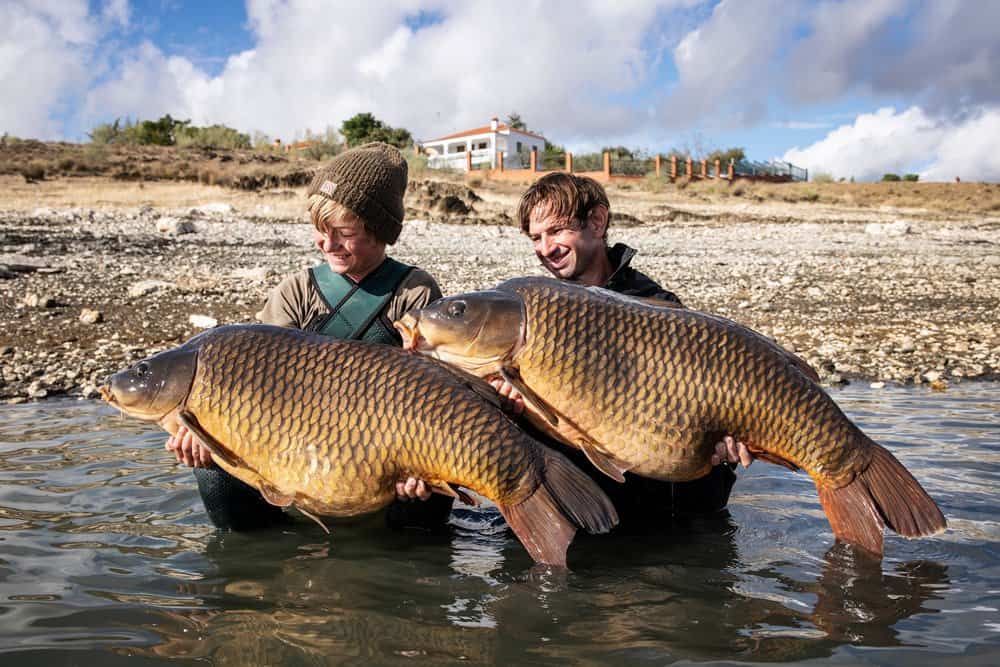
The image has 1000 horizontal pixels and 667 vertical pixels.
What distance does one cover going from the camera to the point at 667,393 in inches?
104

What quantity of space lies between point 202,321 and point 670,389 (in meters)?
5.32

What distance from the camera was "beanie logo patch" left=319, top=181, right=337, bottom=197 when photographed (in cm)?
340

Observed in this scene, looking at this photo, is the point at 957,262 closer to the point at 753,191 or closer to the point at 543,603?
the point at 543,603

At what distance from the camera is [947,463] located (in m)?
4.40

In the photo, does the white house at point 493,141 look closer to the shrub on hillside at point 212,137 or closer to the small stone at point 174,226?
the shrub on hillside at point 212,137

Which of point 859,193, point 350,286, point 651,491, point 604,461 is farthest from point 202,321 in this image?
point 859,193

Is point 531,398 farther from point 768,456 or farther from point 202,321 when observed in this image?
point 202,321

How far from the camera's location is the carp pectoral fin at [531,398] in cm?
264

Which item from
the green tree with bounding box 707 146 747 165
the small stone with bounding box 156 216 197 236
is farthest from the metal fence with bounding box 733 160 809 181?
the small stone with bounding box 156 216 197 236

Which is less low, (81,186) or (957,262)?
(81,186)

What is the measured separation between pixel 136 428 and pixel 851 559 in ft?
12.7

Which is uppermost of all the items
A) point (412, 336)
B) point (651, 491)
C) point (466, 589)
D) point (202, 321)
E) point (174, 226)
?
point (174, 226)

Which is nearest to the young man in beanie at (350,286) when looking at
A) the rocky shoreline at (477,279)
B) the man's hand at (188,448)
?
the man's hand at (188,448)

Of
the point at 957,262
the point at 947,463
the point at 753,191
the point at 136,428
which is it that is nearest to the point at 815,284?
the point at 957,262
